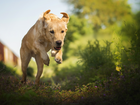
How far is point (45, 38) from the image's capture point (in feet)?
14.7

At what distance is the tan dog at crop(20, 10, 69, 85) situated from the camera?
4.09 meters

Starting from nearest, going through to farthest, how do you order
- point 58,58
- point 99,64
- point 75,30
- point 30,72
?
1. point 58,58
2. point 99,64
3. point 30,72
4. point 75,30

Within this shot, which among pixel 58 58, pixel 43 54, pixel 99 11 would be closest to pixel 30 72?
pixel 43 54

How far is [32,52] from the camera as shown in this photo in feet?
Answer: 17.1

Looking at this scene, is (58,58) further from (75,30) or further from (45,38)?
(75,30)

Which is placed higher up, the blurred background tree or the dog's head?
the blurred background tree

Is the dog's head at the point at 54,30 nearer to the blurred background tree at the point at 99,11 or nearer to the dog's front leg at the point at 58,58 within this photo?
the dog's front leg at the point at 58,58

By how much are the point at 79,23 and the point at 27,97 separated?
13.1 metres

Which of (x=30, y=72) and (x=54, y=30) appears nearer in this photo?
(x=54, y=30)

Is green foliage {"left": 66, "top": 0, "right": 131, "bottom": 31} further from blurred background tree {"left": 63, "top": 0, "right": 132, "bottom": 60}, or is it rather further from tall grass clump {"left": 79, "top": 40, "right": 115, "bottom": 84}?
tall grass clump {"left": 79, "top": 40, "right": 115, "bottom": 84}

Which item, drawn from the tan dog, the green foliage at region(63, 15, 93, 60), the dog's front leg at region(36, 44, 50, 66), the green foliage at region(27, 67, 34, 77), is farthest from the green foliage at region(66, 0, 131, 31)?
the dog's front leg at region(36, 44, 50, 66)

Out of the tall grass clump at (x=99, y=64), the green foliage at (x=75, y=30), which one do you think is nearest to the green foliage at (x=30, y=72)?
the green foliage at (x=75, y=30)

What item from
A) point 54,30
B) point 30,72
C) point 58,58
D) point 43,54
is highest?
point 30,72

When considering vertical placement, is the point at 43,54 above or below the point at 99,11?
below
